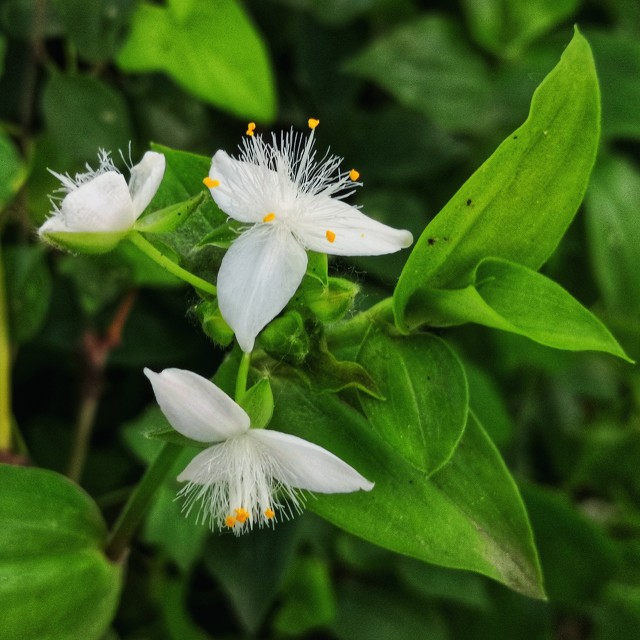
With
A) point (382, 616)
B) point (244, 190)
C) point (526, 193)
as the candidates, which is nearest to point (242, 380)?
point (244, 190)

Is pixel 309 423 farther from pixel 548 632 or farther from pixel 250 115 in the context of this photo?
pixel 548 632

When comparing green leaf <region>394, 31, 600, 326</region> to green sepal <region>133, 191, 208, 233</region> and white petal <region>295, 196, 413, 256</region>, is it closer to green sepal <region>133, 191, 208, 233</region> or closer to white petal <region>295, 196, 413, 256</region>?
white petal <region>295, 196, 413, 256</region>

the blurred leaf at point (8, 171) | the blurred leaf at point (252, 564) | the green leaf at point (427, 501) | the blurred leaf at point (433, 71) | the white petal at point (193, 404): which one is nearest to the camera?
the white petal at point (193, 404)

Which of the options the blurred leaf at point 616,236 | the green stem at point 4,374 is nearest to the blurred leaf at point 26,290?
the green stem at point 4,374

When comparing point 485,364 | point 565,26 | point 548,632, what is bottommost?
point 548,632

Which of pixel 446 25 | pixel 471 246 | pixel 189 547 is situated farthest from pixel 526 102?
pixel 189 547

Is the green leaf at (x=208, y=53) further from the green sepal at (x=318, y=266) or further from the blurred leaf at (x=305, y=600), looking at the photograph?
the blurred leaf at (x=305, y=600)
